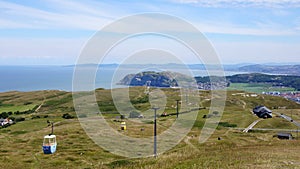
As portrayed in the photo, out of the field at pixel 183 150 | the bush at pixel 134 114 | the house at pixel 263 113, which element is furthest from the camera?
the bush at pixel 134 114

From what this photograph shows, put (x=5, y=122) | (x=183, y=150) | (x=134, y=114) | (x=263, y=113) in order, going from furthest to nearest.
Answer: (x=5, y=122) < (x=134, y=114) < (x=263, y=113) < (x=183, y=150)

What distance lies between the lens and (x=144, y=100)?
14912 cm

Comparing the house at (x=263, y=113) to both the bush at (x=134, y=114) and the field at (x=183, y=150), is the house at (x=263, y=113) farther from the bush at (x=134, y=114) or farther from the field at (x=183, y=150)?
the bush at (x=134, y=114)

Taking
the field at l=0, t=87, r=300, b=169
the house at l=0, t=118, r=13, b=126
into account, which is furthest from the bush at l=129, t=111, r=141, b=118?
the house at l=0, t=118, r=13, b=126

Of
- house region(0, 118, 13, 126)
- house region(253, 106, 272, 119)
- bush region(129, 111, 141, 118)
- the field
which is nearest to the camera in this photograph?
the field

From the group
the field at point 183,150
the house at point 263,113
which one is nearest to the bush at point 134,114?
the field at point 183,150

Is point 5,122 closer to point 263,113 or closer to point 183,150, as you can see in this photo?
point 263,113

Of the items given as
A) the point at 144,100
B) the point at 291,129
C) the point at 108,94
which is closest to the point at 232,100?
the point at 144,100

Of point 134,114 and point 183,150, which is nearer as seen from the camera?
point 183,150

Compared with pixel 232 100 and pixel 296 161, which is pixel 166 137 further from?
pixel 232 100

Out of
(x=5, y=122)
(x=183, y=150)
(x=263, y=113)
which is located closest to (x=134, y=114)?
(x=263, y=113)

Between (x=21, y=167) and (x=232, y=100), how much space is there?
12814 cm

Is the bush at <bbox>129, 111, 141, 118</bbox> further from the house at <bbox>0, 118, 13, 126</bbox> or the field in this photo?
the house at <bbox>0, 118, 13, 126</bbox>

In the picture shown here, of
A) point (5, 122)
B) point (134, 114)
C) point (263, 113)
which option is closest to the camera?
point (263, 113)
